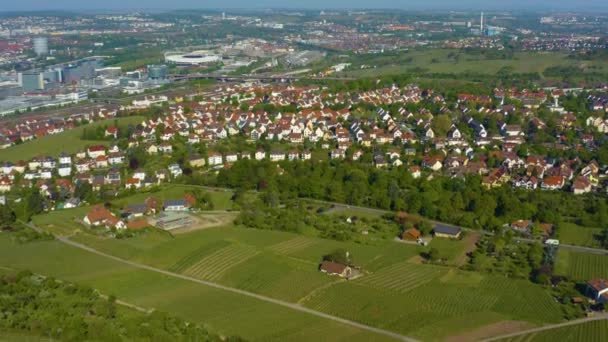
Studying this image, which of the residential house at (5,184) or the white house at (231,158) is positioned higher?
the white house at (231,158)

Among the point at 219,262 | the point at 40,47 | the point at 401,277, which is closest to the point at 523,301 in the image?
the point at 401,277

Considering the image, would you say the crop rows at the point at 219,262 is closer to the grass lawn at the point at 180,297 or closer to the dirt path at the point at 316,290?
the grass lawn at the point at 180,297

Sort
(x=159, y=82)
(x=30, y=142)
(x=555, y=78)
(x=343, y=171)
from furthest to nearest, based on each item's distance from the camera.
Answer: (x=159, y=82) < (x=555, y=78) < (x=30, y=142) < (x=343, y=171)

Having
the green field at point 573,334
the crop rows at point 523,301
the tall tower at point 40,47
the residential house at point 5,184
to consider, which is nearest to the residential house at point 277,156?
the residential house at point 5,184

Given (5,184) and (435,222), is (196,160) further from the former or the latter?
(435,222)

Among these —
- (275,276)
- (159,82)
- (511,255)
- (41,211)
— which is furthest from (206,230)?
(159,82)

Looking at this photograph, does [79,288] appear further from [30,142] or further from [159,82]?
[159,82]
